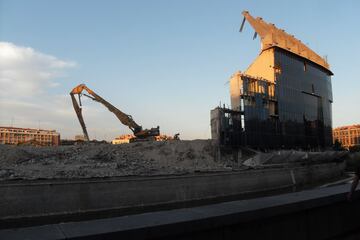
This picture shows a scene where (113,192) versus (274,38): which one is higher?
(274,38)

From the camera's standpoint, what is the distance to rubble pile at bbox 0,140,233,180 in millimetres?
45094

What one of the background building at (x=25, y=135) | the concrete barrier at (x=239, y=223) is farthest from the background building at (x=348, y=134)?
the concrete barrier at (x=239, y=223)

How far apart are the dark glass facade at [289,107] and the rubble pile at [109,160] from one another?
477 inches

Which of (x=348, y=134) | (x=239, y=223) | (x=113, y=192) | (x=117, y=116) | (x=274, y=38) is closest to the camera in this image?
(x=239, y=223)

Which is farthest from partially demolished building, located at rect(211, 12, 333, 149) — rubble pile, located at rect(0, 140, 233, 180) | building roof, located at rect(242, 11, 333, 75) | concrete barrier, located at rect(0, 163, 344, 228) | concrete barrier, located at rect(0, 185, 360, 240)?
concrete barrier, located at rect(0, 185, 360, 240)

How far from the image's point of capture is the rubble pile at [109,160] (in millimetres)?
45094

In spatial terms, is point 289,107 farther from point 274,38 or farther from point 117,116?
point 117,116

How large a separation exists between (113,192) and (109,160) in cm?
1552

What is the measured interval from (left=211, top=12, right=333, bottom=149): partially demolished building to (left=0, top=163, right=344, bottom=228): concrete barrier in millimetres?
17076

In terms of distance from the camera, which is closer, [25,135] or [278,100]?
[278,100]

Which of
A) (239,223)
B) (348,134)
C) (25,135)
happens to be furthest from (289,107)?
(239,223)

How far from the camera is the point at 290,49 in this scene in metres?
92.0

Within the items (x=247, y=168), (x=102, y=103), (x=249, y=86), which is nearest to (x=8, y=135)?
(x=102, y=103)

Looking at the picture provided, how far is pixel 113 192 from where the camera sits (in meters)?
38.8
